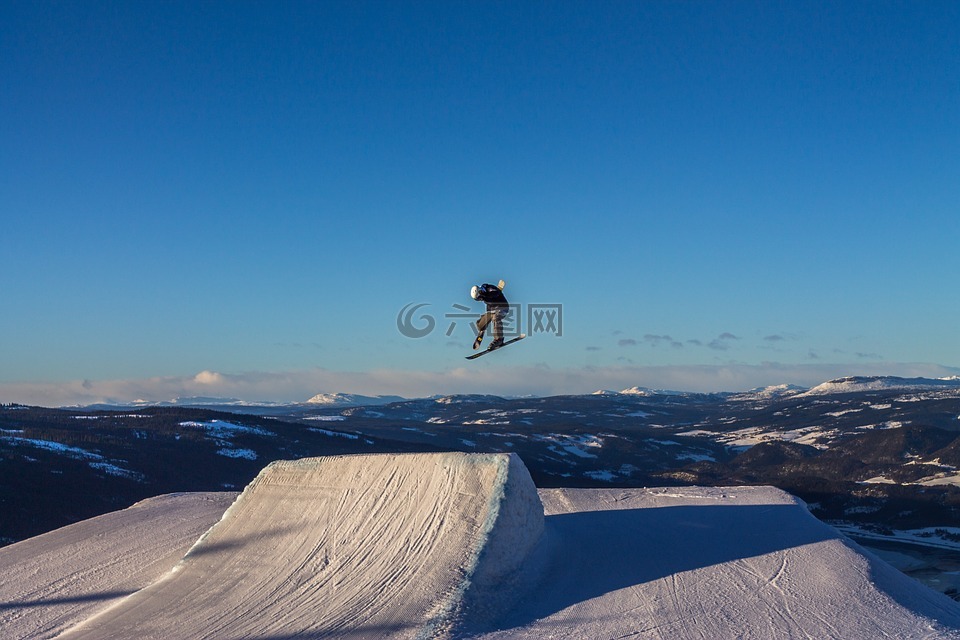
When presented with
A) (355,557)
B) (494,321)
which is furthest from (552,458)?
(494,321)

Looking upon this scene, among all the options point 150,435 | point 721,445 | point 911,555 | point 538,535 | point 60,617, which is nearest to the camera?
point 60,617

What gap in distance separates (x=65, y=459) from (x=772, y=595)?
4215 cm

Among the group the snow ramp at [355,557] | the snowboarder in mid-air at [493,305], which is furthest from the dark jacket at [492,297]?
the snow ramp at [355,557]

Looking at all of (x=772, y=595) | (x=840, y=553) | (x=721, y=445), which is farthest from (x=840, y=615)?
(x=721, y=445)

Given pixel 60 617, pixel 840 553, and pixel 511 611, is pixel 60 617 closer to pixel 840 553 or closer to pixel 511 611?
pixel 511 611

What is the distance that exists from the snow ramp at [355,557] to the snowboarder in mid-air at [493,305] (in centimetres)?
494

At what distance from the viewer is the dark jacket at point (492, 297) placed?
14078 millimetres

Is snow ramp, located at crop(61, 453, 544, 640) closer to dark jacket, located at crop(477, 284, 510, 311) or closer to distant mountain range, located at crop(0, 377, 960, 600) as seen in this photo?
dark jacket, located at crop(477, 284, 510, 311)

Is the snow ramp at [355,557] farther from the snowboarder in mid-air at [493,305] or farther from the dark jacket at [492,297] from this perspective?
the dark jacket at [492,297]

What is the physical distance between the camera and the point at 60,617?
17.1 metres

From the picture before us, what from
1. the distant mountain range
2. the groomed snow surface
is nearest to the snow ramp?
the groomed snow surface

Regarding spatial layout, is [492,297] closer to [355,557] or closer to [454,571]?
[454,571]

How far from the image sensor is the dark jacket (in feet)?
46.2

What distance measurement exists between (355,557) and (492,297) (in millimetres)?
7955
